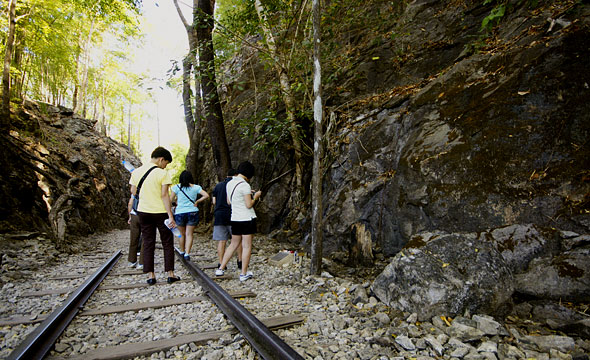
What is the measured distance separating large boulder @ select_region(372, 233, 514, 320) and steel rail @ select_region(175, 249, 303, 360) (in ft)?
4.96

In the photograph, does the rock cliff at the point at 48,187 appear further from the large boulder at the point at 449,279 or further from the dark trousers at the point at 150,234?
the large boulder at the point at 449,279

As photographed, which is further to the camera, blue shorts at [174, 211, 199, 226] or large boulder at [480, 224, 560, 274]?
blue shorts at [174, 211, 199, 226]

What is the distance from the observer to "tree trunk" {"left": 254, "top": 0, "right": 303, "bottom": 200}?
6.83 metres

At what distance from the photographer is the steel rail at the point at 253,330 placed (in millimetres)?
2197

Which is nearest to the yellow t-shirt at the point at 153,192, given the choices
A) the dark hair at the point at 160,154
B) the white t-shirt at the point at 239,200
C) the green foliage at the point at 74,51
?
the dark hair at the point at 160,154

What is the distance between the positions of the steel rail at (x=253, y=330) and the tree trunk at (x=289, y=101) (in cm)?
407

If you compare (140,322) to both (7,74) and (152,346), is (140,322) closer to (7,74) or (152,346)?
(152,346)

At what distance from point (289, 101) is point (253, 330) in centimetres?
592

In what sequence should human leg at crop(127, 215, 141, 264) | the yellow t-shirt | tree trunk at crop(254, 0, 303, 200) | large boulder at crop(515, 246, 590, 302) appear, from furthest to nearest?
tree trunk at crop(254, 0, 303, 200), human leg at crop(127, 215, 141, 264), the yellow t-shirt, large boulder at crop(515, 246, 590, 302)

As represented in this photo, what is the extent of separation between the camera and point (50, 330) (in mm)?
2691

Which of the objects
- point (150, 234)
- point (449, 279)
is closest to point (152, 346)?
point (150, 234)

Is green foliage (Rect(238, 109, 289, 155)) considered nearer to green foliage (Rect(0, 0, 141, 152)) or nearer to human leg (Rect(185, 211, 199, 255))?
human leg (Rect(185, 211, 199, 255))

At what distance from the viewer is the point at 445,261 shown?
3068 mm

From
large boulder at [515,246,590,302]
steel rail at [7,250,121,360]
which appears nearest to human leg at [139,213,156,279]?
steel rail at [7,250,121,360]
